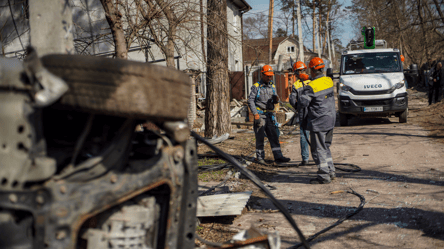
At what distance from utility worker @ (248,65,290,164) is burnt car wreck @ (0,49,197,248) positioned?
19.1 feet

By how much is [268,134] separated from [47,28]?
607 centimetres

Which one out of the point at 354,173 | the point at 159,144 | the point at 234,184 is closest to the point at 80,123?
the point at 159,144

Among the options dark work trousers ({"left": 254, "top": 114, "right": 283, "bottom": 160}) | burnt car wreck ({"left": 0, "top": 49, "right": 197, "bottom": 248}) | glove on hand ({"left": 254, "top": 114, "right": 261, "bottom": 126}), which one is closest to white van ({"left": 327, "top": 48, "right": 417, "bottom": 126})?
dark work trousers ({"left": 254, "top": 114, "right": 283, "bottom": 160})

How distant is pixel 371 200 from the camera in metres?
5.11

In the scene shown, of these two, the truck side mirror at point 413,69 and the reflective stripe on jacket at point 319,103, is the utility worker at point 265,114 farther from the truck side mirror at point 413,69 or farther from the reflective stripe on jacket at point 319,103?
the truck side mirror at point 413,69

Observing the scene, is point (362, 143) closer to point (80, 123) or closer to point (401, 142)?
point (401, 142)

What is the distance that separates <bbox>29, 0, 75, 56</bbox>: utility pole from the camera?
8.51 ft

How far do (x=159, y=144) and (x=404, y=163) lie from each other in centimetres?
622

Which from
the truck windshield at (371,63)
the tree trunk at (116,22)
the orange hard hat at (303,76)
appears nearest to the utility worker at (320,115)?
the orange hard hat at (303,76)

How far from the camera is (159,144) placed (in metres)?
2.25

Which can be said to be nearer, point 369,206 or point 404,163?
point 369,206

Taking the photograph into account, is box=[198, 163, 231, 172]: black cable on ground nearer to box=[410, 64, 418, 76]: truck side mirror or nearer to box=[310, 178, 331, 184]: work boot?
box=[310, 178, 331, 184]: work boot

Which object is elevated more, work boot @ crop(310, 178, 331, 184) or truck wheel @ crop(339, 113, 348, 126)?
truck wheel @ crop(339, 113, 348, 126)

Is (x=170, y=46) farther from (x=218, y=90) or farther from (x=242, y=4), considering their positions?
(x=242, y=4)
